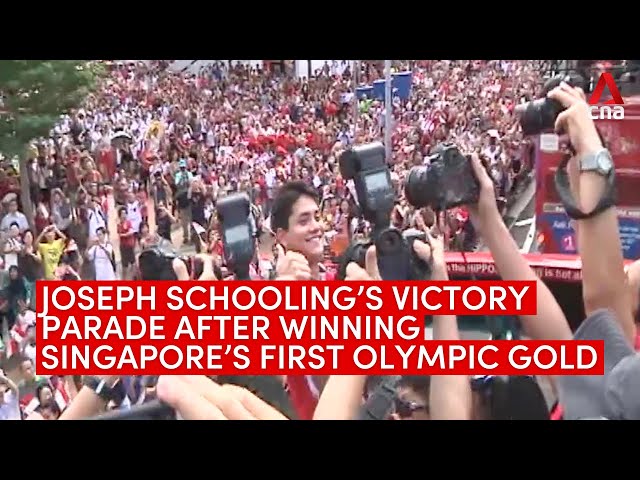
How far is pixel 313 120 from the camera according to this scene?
13.4 feet

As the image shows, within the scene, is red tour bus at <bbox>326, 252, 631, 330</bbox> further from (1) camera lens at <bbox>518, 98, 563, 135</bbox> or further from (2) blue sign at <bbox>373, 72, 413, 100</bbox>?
(2) blue sign at <bbox>373, 72, 413, 100</bbox>

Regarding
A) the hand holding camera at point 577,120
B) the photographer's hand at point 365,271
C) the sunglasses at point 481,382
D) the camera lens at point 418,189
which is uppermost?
the hand holding camera at point 577,120

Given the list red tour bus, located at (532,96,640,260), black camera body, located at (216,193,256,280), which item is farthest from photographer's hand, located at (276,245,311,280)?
red tour bus, located at (532,96,640,260)

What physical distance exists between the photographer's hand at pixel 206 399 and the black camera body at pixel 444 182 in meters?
1.01

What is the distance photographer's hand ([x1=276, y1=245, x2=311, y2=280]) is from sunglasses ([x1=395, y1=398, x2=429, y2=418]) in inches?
24.5

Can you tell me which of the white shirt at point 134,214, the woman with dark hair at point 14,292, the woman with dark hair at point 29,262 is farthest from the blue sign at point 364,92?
the woman with dark hair at point 14,292

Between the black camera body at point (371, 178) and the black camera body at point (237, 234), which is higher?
the black camera body at point (371, 178)

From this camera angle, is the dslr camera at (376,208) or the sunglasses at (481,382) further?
the sunglasses at (481,382)

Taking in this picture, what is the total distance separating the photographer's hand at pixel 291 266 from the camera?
411 cm

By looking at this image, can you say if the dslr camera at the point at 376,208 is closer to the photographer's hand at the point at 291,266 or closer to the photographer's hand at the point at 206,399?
the photographer's hand at the point at 291,266

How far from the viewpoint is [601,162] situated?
4.05m

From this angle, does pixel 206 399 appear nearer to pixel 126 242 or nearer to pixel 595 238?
pixel 126 242

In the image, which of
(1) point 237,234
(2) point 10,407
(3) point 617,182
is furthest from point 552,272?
(2) point 10,407
